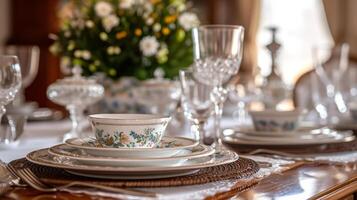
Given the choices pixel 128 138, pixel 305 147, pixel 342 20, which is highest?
pixel 342 20

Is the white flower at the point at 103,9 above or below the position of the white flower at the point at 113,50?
above

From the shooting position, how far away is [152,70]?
1948mm

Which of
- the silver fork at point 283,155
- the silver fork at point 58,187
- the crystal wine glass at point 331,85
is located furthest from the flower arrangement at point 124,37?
the silver fork at point 58,187

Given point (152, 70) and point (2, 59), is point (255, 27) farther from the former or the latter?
point (2, 59)

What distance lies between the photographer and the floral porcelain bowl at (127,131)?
3.24 ft

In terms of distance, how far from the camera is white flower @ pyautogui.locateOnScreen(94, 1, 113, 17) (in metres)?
1.88

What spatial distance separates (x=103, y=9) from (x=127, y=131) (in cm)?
95

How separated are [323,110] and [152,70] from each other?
544 millimetres

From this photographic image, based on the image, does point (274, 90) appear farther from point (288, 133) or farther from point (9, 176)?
point (9, 176)

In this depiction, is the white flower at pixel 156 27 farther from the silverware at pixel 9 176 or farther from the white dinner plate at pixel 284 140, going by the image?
the silverware at pixel 9 176

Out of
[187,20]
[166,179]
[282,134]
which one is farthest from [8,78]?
[187,20]

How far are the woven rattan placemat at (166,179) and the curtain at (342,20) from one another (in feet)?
9.16

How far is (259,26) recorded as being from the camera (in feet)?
14.4

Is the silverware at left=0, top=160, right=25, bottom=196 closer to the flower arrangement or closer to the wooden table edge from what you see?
the wooden table edge
